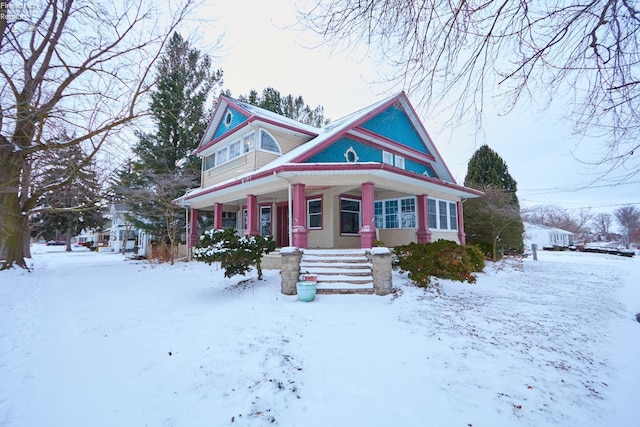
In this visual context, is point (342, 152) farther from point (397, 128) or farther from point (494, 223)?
point (494, 223)

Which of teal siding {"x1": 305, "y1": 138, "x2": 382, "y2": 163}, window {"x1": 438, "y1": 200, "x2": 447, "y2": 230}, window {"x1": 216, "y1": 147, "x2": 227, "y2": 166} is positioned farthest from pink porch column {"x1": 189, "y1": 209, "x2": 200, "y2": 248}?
window {"x1": 438, "y1": 200, "x2": 447, "y2": 230}

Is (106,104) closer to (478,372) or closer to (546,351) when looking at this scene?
(478,372)

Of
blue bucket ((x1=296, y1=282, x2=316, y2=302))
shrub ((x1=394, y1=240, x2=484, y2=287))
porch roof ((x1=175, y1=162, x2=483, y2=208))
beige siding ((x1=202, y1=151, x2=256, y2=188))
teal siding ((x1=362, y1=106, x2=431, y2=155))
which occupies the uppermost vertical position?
teal siding ((x1=362, y1=106, x2=431, y2=155))

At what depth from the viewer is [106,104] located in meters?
7.52

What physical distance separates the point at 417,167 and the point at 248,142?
809 centimetres

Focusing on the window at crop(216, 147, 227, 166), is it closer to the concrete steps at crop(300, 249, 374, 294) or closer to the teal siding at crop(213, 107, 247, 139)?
the teal siding at crop(213, 107, 247, 139)

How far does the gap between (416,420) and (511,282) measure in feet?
29.4

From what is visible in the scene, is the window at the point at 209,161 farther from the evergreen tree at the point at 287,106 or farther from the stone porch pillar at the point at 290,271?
the evergreen tree at the point at 287,106

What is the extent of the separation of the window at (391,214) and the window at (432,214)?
1305 mm

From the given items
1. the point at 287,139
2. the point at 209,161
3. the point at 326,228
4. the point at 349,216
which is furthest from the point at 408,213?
the point at 209,161

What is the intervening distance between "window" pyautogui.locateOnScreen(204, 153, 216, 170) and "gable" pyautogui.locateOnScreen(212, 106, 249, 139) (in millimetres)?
1097

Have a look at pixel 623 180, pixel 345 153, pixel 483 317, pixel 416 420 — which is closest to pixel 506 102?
pixel 623 180

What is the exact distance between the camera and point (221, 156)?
48.0 feet

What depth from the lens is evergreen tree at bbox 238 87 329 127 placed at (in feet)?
87.4
